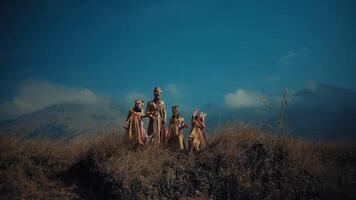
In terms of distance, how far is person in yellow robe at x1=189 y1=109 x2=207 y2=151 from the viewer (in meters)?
11.6

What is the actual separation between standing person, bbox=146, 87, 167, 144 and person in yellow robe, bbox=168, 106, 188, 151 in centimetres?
38

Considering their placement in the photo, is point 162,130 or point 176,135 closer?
point 176,135

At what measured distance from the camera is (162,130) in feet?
40.3

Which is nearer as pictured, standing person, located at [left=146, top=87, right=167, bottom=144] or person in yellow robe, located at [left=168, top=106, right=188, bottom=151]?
person in yellow robe, located at [left=168, top=106, right=188, bottom=151]

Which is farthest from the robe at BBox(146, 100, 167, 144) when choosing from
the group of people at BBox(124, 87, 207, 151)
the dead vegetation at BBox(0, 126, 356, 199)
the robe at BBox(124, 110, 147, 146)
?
the dead vegetation at BBox(0, 126, 356, 199)

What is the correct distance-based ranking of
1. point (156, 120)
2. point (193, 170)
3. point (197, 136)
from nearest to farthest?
1. point (193, 170)
2. point (197, 136)
3. point (156, 120)

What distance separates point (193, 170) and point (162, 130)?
195cm

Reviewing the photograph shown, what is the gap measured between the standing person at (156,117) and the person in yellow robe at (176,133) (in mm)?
381

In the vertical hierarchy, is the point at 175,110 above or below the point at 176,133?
above

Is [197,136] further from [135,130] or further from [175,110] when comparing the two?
[135,130]

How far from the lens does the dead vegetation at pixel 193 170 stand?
1015 cm

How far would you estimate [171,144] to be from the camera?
11820 millimetres

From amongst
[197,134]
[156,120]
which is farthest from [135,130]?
[197,134]

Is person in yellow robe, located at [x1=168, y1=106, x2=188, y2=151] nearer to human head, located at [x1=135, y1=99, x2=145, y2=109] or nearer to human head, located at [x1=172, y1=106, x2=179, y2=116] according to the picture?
human head, located at [x1=172, y1=106, x2=179, y2=116]
